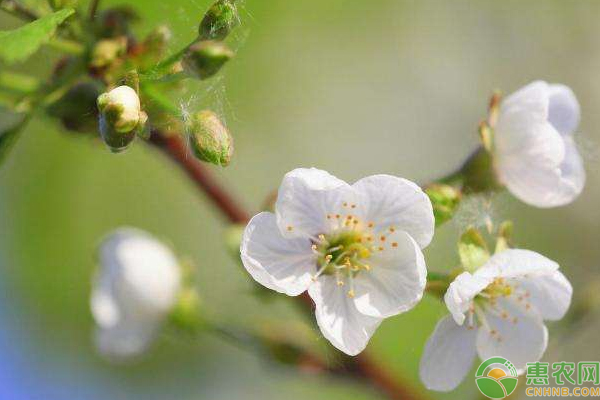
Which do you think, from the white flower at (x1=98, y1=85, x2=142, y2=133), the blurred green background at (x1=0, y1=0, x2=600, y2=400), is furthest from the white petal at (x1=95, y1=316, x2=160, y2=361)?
the white flower at (x1=98, y1=85, x2=142, y2=133)

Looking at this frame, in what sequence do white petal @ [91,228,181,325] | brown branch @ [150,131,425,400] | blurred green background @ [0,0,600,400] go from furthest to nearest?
blurred green background @ [0,0,600,400] < white petal @ [91,228,181,325] < brown branch @ [150,131,425,400]

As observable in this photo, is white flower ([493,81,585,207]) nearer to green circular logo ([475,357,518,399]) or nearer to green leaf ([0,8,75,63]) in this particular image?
green circular logo ([475,357,518,399])

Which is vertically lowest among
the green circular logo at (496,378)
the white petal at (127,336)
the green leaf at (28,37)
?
the white petal at (127,336)

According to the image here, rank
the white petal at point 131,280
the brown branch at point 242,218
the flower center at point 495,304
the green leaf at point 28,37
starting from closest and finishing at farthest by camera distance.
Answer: the green leaf at point 28,37
the flower center at point 495,304
the brown branch at point 242,218
the white petal at point 131,280

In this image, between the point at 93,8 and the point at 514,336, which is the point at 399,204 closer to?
the point at 514,336

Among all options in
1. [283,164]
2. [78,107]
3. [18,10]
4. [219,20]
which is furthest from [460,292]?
[283,164]

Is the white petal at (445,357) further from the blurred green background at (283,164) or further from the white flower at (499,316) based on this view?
the blurred green background at (283,164)

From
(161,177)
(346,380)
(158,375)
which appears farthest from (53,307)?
→ (346,380)

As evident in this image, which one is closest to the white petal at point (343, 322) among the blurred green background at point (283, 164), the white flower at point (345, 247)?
the white flower at point (345, 247)
